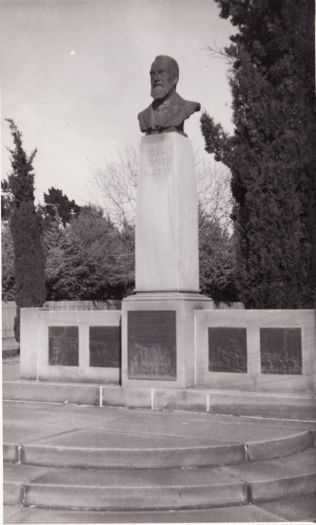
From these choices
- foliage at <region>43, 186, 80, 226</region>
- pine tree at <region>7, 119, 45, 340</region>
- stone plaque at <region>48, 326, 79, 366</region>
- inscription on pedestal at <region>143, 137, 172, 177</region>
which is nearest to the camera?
inscription on pedestal at <region>143, 137, 172, 177</region>

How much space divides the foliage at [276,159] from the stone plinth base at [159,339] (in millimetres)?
2693

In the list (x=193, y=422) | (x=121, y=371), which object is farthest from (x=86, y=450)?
(x=121, y=371)

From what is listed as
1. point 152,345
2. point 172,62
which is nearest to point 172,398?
point 152,345

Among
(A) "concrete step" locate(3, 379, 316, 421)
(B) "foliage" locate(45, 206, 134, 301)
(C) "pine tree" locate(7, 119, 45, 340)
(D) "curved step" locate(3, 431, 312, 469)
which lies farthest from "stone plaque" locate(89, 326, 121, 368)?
(B) "foliage" locate(45, 206, 134, 301)

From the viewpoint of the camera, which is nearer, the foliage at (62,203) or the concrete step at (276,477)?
the concrete step at (276,477)

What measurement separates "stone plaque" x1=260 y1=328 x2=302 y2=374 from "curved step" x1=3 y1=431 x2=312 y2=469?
1.89 meters

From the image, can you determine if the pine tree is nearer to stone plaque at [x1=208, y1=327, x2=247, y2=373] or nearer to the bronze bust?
the bronze bust

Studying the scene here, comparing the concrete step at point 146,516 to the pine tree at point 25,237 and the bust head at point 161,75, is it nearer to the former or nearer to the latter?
the bust head at point 161,75

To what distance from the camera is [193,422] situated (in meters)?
7.22

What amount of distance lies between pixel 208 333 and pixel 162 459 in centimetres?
281

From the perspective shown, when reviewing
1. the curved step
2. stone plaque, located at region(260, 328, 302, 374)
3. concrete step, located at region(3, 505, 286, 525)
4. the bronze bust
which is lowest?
concrete step, located at region(3, 505, 286, 525)

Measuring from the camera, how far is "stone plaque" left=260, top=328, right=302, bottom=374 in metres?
7.71

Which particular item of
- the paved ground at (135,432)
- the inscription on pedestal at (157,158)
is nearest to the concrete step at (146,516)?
the paved ground at (135,432)

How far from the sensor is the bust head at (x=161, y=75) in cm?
871
